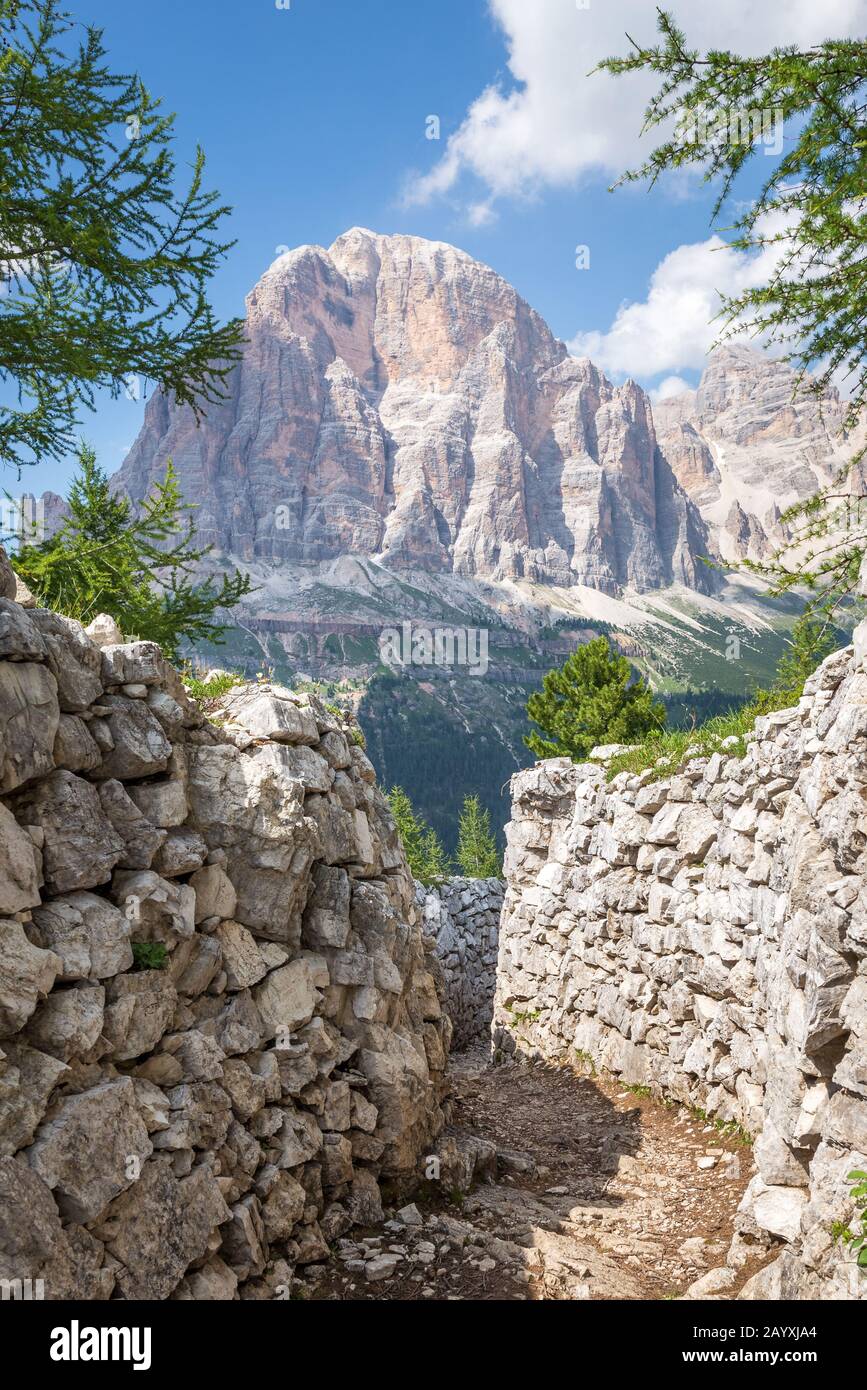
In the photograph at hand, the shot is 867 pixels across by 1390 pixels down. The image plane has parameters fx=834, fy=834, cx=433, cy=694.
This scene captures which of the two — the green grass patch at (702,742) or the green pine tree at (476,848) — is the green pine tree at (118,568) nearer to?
the green grass patch at (702,742)

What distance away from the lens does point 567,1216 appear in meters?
8.42

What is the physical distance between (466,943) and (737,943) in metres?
15.1

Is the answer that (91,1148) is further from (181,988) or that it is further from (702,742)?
(702,742)

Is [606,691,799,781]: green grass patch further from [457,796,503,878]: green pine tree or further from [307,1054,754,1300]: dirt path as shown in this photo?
[457,796,503,878]: green pine tree

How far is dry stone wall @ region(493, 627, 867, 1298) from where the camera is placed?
584 cm

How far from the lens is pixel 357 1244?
22.8 feet

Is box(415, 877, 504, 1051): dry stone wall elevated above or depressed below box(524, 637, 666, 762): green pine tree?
below

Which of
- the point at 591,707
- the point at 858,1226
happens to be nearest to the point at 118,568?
the point at 858,1226

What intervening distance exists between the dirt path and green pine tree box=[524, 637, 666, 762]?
1215 cm

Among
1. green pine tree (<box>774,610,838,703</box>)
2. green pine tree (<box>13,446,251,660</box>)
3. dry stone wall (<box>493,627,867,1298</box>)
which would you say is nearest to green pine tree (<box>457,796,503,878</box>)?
green pine tree (<box>774,610,838,703</box>)

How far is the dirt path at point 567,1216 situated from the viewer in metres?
6.63

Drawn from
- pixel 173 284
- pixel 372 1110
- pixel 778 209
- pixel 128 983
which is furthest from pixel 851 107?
pixel 372 1110
